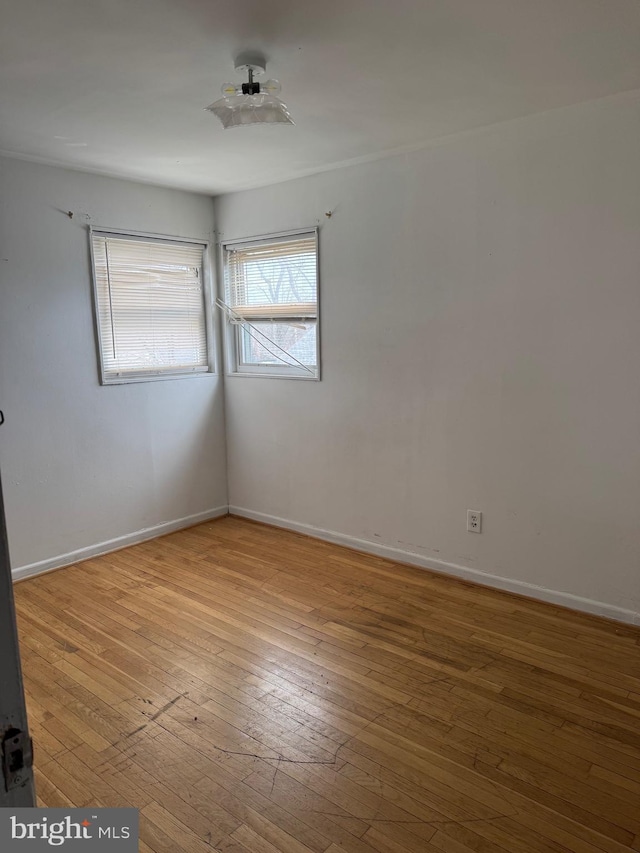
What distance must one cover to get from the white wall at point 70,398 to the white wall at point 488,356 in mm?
906

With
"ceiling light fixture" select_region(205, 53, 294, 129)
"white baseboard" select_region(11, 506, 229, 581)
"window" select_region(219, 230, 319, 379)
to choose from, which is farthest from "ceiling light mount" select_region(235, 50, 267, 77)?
"white baseboard" select_region(11, 506, 229, 581)

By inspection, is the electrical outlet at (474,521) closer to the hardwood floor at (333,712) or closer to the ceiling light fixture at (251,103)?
the hardwood floor at (333,712)

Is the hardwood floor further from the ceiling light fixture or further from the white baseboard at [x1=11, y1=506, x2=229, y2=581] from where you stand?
the ceiling light fixture

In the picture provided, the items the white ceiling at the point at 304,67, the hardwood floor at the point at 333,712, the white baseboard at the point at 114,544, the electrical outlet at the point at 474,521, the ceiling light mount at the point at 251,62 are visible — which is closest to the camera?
the hardwood floor at the point at 333,712

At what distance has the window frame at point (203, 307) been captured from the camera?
12.0 ft

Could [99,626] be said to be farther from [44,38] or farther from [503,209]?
[503,209]

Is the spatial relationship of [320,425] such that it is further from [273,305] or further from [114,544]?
[114,544]

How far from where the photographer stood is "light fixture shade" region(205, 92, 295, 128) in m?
2.24

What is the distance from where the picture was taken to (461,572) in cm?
336

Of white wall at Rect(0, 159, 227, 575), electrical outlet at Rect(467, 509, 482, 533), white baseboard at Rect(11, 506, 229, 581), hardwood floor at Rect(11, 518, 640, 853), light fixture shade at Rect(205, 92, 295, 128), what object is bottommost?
hardwood floor at Rect(11, 518, 640, 853)

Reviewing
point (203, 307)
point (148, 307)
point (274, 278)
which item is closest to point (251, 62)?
point (274, 278)

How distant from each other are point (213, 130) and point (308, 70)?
81cm

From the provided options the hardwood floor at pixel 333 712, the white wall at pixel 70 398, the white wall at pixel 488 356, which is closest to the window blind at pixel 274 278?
the white wall at pixel 488 356

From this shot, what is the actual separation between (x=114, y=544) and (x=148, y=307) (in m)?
1.68
